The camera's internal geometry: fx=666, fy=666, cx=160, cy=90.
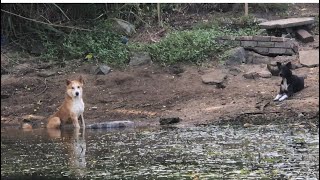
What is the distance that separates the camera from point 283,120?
1099cm

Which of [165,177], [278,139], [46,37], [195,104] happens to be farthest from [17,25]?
[165,177]

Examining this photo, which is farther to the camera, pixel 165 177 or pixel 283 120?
pixel 283 120

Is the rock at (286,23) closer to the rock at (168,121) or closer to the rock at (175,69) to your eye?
the rock at (175,69)

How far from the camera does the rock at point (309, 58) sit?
14.1 metres

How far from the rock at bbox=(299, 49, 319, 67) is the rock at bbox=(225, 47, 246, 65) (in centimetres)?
127

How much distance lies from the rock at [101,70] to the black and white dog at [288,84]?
387 centimetres

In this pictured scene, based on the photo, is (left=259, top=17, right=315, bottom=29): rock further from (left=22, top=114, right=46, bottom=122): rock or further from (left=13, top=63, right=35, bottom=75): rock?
(left=22, top=114, right=46, bottom=122): rock

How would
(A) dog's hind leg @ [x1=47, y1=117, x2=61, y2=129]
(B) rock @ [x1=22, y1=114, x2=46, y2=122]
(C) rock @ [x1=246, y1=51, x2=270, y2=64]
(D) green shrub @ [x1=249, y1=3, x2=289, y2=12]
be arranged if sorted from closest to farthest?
(A) dog's hind leg @ [x1=47, y1=117, x2=61, y2=129]
(B) rock @ [x1=22, y1=114, x2=46, y2=122]
(C) rock @ [x1=246, y1=51, x2=270, y2=64]
(D) green shrub @ [x1=249, y1=3, x2=289, y2=12]

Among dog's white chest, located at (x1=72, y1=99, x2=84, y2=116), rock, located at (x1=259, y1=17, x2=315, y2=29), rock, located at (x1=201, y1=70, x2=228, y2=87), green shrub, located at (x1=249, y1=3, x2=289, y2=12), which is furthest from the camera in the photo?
green shrub, located at (x1=249, y1=3, x2=289, y2=12)

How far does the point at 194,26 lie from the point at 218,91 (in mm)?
4268

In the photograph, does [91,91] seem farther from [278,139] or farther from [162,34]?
[278,139]

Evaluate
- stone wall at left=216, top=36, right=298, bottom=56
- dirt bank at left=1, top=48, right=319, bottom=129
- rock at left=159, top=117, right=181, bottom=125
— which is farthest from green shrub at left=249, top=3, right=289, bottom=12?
rock at left=159, top=117, right=181, bottom=125

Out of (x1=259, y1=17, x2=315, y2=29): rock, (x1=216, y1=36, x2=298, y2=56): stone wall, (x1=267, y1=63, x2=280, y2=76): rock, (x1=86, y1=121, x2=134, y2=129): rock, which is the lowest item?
(x1=86, y1=121, x2=134, y2=129): rock

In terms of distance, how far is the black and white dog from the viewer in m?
12.0
